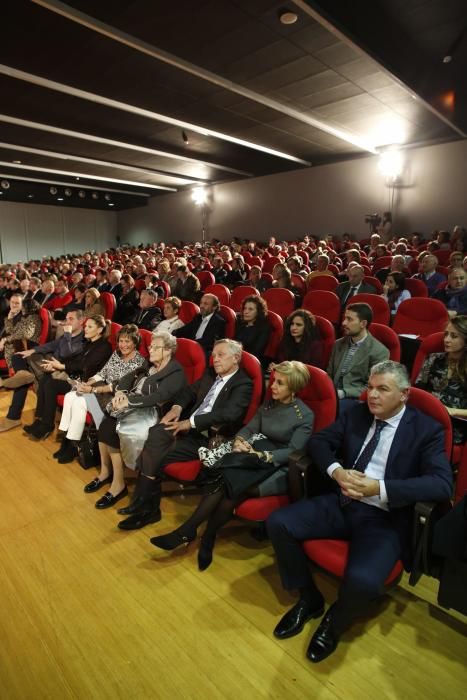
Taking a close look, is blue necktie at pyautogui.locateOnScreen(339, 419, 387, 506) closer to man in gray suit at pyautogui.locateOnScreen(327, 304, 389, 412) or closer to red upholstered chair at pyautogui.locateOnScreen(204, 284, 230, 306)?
man in gray suit at pyautogui.locateOnScreen(327, 304, 389, 412)

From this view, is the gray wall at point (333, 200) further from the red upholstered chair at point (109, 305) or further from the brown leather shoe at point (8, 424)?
the brown leather shoe at point (8, 424)

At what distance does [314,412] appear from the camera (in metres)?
2.30

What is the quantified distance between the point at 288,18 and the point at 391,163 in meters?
7.14

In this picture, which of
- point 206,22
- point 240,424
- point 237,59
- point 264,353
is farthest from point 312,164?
point 240,424

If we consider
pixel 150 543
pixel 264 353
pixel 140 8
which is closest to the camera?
pixel 150 543

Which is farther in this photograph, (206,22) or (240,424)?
(206,22)

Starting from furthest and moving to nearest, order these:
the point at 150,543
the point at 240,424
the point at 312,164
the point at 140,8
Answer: the point at 312,164 → the point at 140,8 → the point at 240,424 → the point at 150,543

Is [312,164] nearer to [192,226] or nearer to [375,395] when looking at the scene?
[192,226]

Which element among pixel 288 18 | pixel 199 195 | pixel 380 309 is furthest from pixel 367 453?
pixel 199 195

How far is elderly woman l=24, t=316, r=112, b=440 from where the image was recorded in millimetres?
3375

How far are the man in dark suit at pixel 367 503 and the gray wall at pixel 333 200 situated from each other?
9876mm

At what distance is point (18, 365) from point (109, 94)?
210 inches

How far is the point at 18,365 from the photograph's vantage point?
4.02m

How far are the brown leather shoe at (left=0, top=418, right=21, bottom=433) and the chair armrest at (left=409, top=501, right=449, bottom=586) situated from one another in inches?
131
